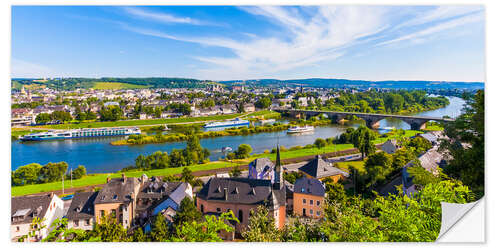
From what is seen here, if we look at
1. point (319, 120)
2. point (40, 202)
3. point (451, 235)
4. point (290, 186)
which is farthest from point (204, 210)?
point (319, 120)

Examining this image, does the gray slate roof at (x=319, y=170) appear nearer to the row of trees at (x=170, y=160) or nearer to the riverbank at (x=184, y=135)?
the row of trees at (x=170, y=160)

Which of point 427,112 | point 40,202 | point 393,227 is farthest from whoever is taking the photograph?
point 427,112

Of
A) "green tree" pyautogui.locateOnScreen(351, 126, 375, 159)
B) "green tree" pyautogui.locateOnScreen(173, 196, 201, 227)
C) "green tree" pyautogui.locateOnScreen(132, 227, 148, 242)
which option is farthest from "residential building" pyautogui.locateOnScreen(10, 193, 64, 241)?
"green tree" pyautogui.locateOnScreen(351, 126, 375, 159)

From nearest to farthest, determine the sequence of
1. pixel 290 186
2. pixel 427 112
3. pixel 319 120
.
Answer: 1. pixel 290 186
2. pixel 427 112
3. pixel 319 120

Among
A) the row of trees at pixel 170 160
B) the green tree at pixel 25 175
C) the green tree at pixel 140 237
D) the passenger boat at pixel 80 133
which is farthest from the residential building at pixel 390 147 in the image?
the passenger boat at pixel 80 133

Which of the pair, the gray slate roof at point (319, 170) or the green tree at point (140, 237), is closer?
the green tree at point (140, 237)

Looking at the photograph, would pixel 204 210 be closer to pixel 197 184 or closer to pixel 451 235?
pixel 197 184

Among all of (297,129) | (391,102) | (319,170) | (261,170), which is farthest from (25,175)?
(391,102)
